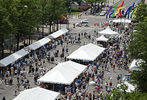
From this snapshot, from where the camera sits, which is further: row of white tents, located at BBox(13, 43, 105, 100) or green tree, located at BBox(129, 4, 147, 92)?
row of white tents, located at BBox(13, 43, 105, 100)

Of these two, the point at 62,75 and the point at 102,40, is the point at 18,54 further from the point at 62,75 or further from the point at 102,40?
the point at 102,40

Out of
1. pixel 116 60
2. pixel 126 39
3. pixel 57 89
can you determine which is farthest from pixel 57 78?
pixel 126 39

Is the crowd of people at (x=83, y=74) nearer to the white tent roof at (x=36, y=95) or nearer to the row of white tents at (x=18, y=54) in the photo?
the row of white tents at (x=18, y=54)

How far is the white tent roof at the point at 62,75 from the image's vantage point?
31.6 meters

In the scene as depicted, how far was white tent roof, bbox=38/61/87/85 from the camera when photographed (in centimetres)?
3163

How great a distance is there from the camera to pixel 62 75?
32188 mm

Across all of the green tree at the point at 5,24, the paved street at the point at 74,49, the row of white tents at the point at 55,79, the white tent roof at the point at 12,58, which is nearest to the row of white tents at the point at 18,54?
the white tent roof at the point at 12,58

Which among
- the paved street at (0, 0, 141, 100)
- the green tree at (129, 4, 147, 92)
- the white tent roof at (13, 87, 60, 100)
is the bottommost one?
the paved street at (0, 0, 141, 100)

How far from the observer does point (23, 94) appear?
2631cm

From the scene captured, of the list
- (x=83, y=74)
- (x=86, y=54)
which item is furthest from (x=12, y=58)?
(x=86, y=54)

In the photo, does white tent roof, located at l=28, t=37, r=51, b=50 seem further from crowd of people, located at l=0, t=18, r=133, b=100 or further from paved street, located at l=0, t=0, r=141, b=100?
paved street, located at l=0, t=0, r=141, b=100

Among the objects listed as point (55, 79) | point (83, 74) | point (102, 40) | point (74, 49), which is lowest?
point (83, 74)

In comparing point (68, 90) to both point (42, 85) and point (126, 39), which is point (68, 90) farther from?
point (126, 39)

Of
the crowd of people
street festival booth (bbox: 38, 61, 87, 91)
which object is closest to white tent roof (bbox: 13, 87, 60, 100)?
the crowd of people
